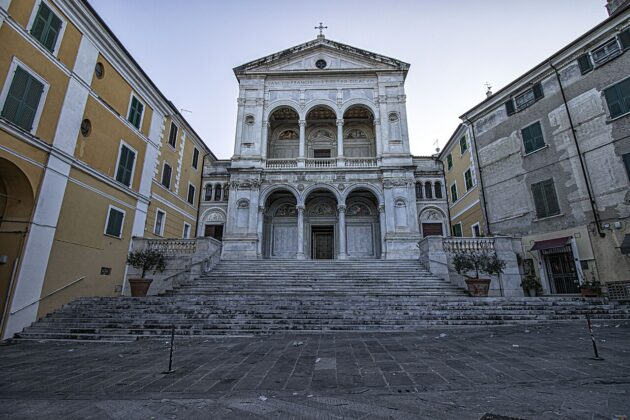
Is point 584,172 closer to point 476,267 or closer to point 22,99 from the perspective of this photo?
point 476,267

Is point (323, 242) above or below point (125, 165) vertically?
below

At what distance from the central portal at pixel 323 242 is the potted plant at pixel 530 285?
39.2 ft

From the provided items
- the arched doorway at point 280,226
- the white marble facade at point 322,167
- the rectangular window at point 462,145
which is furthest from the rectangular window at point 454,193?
the arched doorway at point 280,226

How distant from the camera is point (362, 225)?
22547mm

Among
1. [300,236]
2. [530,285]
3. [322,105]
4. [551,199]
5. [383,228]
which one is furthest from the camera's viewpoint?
[322,105]

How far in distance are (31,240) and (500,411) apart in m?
12.9

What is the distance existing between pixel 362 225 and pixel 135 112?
16.1 meters

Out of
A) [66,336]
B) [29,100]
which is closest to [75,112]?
[29,100]

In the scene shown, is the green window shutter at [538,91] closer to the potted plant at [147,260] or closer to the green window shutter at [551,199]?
the green window shutter at [551,199]

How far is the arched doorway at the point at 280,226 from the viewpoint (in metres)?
22.0

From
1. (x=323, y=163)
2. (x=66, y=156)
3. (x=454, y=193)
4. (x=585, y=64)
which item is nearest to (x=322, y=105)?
(x=323, y=163)

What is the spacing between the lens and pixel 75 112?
11570 millimetres

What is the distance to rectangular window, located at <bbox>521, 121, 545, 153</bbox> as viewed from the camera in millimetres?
15922

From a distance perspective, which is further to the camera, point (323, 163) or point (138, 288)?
point (323, 163)
